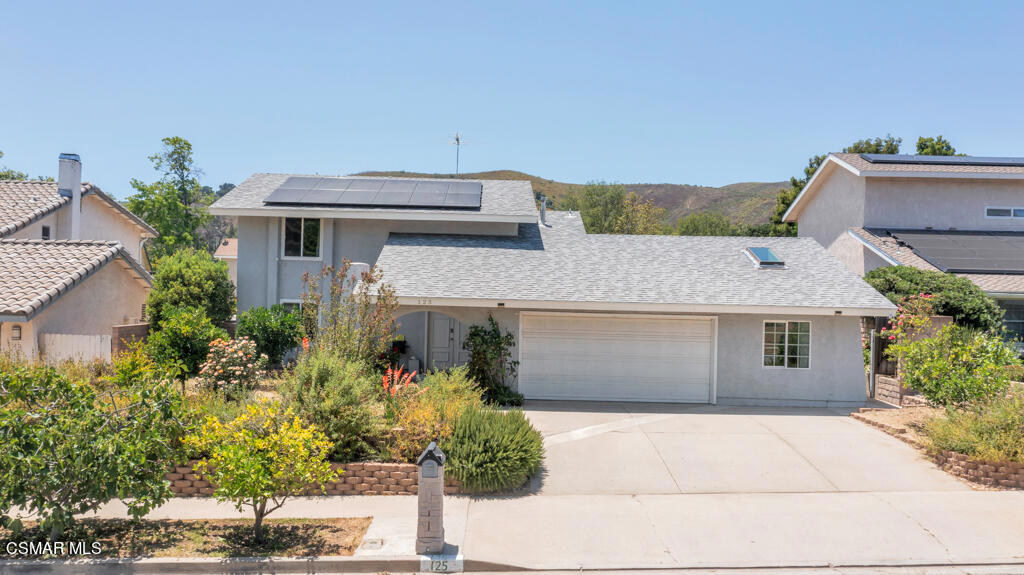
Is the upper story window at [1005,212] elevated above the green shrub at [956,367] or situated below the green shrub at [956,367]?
above

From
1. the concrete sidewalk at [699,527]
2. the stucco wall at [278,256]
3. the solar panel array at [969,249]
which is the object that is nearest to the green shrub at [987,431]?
the concrete sidewalk at [699,527]

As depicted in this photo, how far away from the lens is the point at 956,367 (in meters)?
11.9

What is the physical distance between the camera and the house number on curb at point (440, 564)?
688 cm

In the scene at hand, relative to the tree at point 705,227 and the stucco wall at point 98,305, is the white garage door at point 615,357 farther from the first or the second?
the tree at point 705,227

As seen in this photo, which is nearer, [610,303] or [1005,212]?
[610,303]

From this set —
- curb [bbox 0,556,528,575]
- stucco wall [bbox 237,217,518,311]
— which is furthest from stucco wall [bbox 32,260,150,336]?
curb [bbox 0,556,528,575]

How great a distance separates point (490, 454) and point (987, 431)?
24.5ft

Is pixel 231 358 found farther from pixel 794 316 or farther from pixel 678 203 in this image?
pixel 678 203

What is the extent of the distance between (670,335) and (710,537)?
8011 millimetres

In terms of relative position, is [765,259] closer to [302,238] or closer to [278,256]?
[302,238]

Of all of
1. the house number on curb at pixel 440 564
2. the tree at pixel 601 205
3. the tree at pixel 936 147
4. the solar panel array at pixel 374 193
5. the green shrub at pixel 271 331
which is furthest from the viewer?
the tree at pixel 601 205

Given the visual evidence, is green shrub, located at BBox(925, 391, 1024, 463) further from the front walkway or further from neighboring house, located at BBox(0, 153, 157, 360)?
neighboring house, located at BBox(0, 153, 157, 360)

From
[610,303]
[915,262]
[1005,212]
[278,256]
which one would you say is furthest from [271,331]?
[1005,212]

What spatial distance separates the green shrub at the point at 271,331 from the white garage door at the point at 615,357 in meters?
5.57
